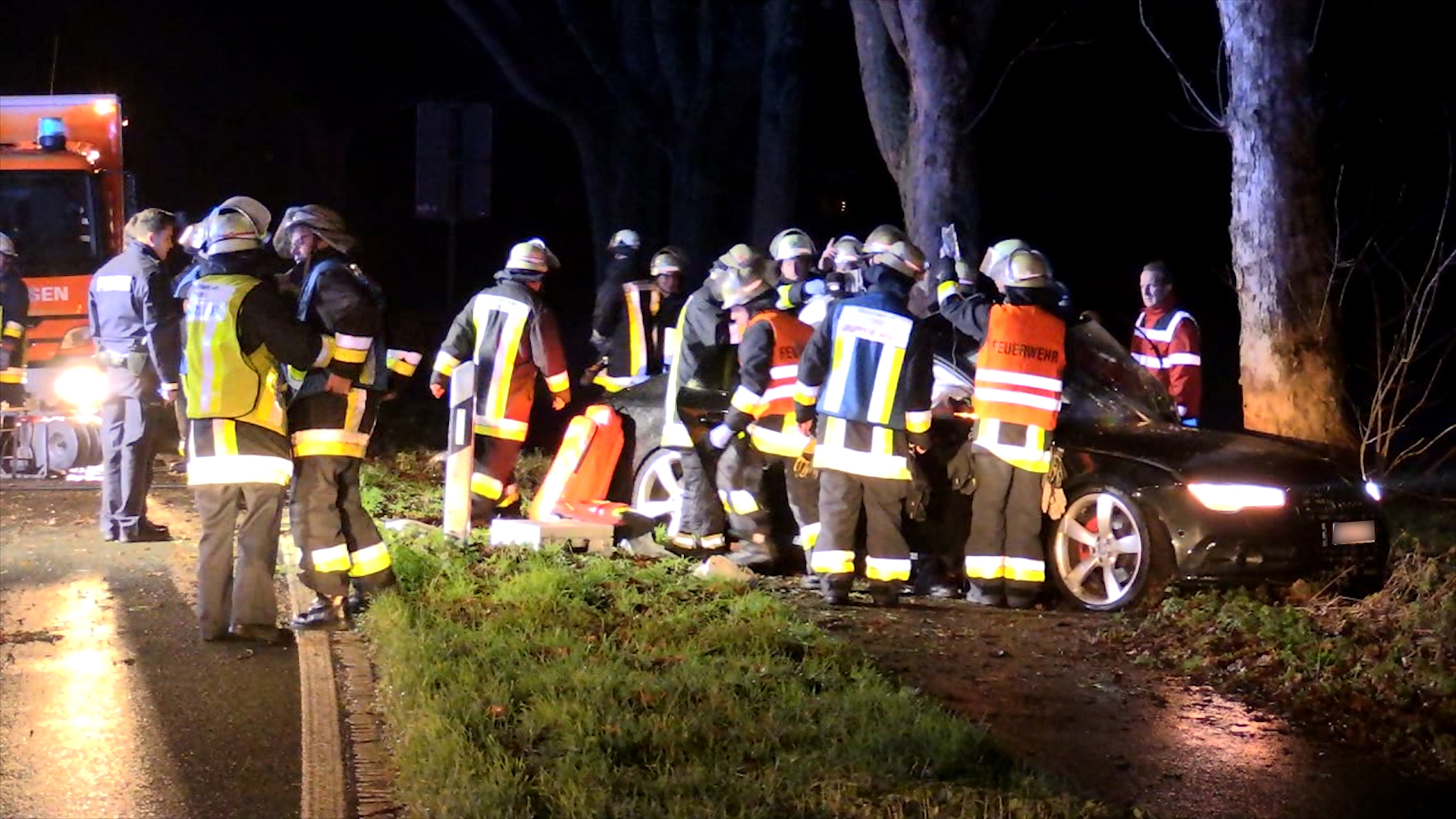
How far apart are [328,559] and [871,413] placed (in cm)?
253

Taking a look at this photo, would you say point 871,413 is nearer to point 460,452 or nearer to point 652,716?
point 460,452

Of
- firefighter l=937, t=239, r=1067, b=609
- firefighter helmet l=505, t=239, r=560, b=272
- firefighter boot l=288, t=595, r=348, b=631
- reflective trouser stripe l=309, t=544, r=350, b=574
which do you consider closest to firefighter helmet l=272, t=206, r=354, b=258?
reflective trouser stripe l=309, t=544, r=350, b=574

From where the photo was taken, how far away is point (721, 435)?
8742mm

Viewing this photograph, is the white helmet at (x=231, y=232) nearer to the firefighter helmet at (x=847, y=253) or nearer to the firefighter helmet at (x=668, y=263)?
the firefighter helmet at (x=847, y=253)

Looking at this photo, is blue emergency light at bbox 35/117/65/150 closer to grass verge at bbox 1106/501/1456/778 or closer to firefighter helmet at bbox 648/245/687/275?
firefighter helmet at bbox 648/245/687/275

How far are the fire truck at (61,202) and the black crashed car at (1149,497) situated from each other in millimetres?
7501

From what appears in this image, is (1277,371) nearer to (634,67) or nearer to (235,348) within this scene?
(235,348)

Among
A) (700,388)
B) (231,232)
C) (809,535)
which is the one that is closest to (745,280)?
(700,388)

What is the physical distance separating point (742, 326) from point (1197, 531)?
2.53 meters

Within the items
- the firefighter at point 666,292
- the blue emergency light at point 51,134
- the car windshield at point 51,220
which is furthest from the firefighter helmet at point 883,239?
the blue emergency light at point 51,134

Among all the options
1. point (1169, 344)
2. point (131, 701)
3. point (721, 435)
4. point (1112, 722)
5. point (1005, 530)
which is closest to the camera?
point (1112, 722)

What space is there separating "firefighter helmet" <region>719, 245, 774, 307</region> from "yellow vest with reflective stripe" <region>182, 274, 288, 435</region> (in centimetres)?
258

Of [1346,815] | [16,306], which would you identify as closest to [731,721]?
[1346,815]

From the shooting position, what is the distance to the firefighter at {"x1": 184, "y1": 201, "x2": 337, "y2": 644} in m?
7.26
